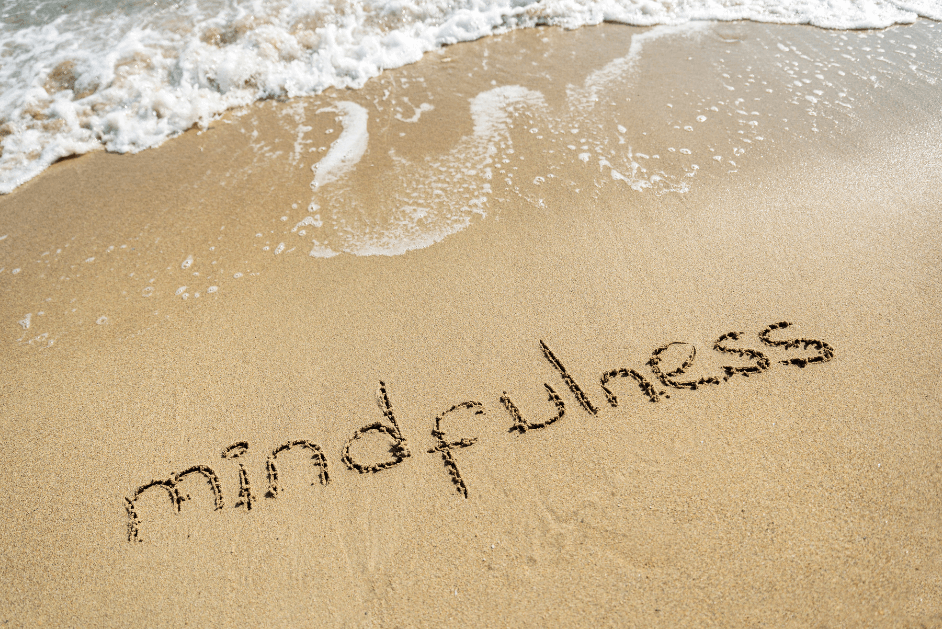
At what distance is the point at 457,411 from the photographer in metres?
2.29

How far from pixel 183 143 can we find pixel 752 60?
445 centimetres

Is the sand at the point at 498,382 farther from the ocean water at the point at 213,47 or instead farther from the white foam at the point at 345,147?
the ocean water at the point at 213,47

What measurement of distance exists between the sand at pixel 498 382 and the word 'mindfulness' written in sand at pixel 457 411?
0.04ft

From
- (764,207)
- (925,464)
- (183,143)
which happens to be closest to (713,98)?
(764,207)

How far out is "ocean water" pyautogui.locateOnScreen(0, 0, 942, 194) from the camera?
Answer: 379cm

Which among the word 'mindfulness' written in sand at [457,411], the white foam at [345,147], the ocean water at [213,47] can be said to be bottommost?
the word 'mindfulness' written in sand at [457,411]

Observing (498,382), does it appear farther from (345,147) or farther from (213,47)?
(213,47)

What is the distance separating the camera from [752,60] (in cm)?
418

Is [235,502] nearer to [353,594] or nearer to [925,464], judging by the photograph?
[353,594]

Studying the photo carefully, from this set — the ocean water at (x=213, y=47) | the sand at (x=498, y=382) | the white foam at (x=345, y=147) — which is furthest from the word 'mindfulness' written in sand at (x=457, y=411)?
the ocean water at (x=213, y=47)

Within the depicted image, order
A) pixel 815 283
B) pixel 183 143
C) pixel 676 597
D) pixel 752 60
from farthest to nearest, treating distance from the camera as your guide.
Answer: pixel 752 60
pixel 183 143
pixel 815 283
pixel 676 597

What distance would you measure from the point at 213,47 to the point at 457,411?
3.96 m

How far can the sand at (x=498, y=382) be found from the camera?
6.12ft

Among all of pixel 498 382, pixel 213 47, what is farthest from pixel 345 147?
pixel 498 382
